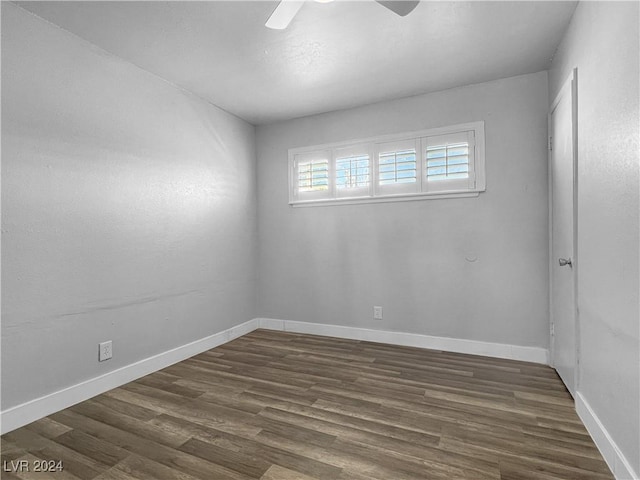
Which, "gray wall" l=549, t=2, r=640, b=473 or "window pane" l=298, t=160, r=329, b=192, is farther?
"window pane" l=298, t=160, r=329, b=192

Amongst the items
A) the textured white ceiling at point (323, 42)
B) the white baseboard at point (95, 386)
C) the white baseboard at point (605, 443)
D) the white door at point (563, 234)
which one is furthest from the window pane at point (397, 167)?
the white baseboard at point (95, 386)

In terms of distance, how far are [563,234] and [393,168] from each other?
1.58 m

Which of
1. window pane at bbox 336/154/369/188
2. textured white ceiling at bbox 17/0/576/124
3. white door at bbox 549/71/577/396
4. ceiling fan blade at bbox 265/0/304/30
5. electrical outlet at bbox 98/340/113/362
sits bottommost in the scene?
electrical outlet at bbox 98/340/113/362

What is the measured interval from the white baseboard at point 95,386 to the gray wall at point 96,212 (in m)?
0.05

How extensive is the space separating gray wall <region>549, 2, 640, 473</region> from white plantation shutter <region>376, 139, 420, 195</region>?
56.7 inches

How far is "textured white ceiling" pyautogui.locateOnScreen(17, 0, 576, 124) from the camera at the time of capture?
2.04m

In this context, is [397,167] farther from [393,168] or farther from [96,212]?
[96,212]

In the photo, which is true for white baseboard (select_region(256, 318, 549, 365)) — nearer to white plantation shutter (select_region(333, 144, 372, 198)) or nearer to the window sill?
the window sill

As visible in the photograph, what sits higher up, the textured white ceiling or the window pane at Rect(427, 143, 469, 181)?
the textured white ceiling

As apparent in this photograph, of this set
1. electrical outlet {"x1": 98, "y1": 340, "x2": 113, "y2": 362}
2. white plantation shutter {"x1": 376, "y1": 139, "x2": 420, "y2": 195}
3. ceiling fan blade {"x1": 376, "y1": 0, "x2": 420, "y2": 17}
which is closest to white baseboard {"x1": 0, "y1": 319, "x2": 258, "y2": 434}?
electrical outlet {"x1": 98, "y1": 340, "x2": 113, "y2": 362}

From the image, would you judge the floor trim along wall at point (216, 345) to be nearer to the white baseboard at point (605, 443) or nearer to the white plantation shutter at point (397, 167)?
the white baseboard at point (605, 443)

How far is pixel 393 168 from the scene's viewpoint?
3.40 m

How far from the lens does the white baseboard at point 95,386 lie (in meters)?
1.93

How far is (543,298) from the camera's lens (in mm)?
2852
